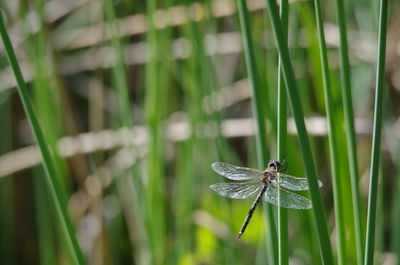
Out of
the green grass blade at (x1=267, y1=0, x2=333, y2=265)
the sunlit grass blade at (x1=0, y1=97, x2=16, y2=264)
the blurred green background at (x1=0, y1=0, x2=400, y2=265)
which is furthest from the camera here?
the sunlit grass blade at (x1=0, y1=97, x2=16, y2=264)

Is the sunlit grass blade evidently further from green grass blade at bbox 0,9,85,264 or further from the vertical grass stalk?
green grass blade at bbox 0,9,85,264

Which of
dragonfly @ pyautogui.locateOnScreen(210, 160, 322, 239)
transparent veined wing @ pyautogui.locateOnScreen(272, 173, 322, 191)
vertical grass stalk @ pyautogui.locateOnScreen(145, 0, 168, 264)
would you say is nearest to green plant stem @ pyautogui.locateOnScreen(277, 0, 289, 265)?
dragonfly @ pyautogui.locateOnScreen(210, 160, 322, 239)

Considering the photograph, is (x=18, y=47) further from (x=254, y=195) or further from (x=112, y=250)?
(x=254, y=195)

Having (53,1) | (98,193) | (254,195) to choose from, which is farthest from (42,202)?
(254,195)

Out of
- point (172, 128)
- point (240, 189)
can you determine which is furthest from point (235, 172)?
point (172, 128)

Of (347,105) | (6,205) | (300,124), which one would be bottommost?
(300,124)

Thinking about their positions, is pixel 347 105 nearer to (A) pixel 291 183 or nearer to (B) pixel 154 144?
(A) pixel 291 183
